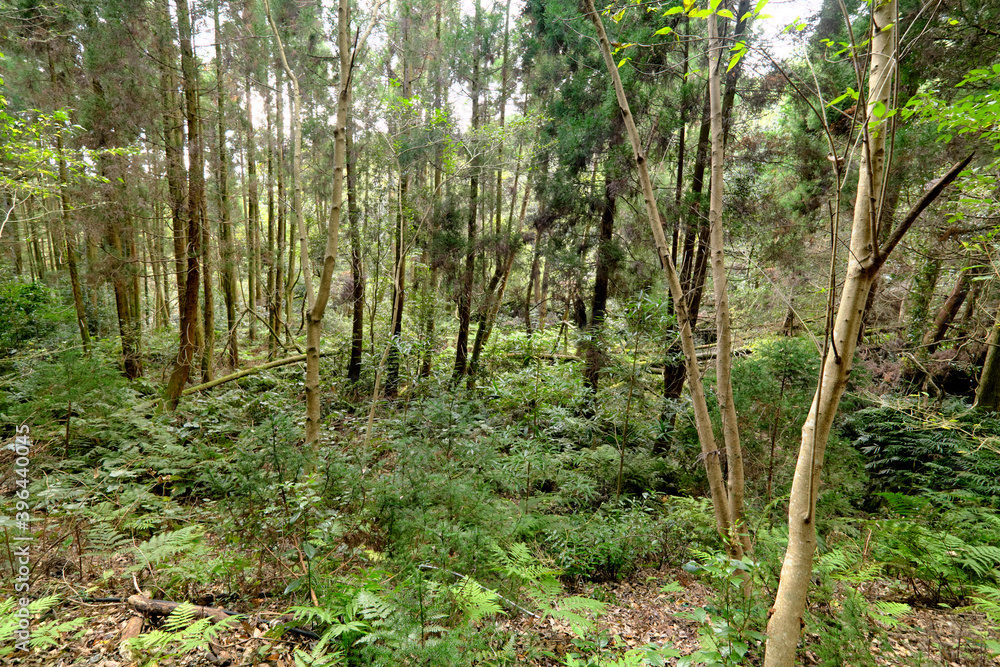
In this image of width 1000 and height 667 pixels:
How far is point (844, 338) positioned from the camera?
1714mm

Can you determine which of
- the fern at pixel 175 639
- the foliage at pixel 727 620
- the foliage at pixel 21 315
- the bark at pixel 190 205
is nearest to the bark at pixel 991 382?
the foliage at pixel 727 620

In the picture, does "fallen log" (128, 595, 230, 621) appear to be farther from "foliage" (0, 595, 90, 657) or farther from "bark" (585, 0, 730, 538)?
"bark" (585, 0, 730, 538)

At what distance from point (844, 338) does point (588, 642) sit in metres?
2.59

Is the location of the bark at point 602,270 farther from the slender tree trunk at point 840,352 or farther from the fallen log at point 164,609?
the fallen log at point 164,609

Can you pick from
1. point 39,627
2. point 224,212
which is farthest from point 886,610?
point 224,212

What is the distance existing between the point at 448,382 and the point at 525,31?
26.3ft

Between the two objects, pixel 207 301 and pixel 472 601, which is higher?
pixel 207 301

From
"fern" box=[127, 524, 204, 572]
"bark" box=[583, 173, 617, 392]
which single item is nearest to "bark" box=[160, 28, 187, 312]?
"fern" box=[127, 524, 204, 572]

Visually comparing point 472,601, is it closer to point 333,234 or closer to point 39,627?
point 39,627

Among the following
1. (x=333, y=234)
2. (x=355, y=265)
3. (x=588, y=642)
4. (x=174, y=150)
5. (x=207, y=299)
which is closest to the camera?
(x=588, y=642)

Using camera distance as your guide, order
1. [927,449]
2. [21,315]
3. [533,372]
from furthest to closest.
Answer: [21,315]
[533,372]
[927,449]

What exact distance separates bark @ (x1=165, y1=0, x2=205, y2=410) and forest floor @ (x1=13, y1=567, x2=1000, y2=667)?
173 inches

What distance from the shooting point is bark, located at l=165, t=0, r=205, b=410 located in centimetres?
623

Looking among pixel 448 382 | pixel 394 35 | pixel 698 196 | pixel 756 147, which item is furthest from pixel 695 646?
pixel 394 35
